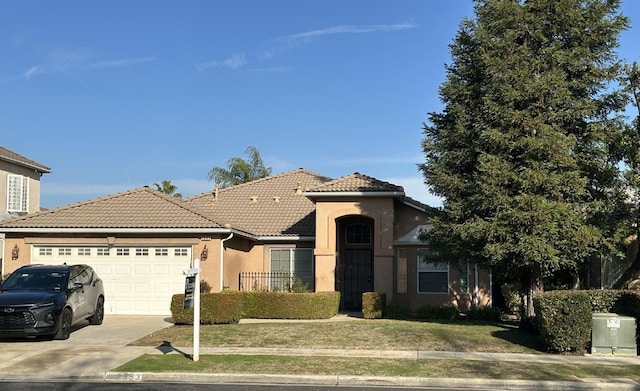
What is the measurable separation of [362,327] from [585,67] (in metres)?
9.00

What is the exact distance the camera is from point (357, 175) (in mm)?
23547

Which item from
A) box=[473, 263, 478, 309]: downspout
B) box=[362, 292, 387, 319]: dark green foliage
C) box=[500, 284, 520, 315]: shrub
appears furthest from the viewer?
box=[473, 263, 478, 309]: downspout

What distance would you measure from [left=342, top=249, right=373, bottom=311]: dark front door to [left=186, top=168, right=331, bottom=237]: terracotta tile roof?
1.83 m

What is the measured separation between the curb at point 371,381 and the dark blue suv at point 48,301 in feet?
14.7

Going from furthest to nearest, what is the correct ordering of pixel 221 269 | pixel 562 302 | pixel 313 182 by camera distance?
pixel 313 182 < pixel 221 269 < pixel 562 302

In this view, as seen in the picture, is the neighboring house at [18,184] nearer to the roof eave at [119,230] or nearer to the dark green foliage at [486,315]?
the roof eave at [119,230]

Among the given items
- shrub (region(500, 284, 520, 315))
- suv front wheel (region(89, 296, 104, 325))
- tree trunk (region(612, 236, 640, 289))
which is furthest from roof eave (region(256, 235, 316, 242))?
tree trunk (region(612, 236, 640, 289))

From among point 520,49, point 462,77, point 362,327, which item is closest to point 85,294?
point 362,327

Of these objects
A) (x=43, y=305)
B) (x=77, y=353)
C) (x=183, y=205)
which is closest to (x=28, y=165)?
(x=183, y=205)

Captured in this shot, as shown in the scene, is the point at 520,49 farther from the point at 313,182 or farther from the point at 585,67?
the point at 313,182

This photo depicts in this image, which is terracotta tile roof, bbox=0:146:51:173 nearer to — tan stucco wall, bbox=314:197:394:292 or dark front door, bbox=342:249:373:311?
tan stucco wall, bbox=314:197:394:292

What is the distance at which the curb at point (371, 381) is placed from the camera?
1099 centimetres

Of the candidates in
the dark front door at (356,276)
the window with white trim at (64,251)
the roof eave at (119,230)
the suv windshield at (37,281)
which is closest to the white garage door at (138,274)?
the window with white trim at (64,251)

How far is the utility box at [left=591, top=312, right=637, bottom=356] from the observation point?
46.3 feet
